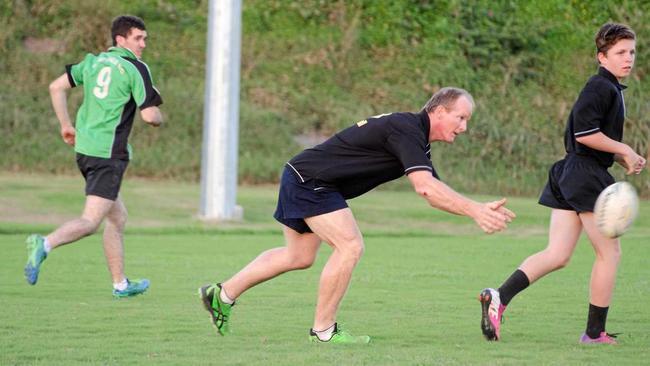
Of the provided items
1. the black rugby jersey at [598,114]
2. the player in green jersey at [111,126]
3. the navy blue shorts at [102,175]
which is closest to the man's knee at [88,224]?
the player in green jersey at [111,126]

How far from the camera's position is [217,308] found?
7.13m

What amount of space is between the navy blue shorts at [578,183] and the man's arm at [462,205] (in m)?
0.91

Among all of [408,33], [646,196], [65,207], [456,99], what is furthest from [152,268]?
[408,33]

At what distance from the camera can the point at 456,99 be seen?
664 cm

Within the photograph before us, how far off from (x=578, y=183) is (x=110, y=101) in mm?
3624

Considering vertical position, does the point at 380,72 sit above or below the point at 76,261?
below

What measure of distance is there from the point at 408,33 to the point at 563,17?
3.18m

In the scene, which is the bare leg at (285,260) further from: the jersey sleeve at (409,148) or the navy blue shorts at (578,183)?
the navy blue shorts at (578,183)

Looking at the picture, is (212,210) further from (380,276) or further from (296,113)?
(296,113)

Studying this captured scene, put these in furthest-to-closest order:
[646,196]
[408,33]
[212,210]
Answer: [408,33]
[646,196]
[212,210]

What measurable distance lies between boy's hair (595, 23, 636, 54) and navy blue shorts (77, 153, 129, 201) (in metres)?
3.60

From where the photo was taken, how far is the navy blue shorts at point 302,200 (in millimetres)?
6805

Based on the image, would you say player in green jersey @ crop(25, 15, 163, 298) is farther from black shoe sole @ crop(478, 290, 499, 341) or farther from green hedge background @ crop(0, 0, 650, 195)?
green hedge background @ crop(0, 0, 650, 195)

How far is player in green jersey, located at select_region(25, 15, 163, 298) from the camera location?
29.2 ft
